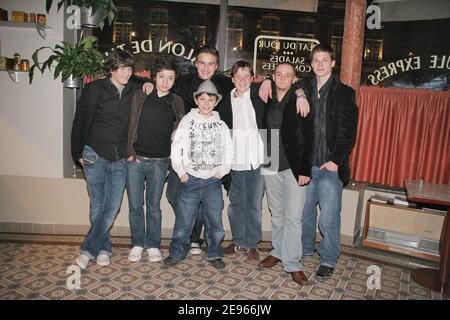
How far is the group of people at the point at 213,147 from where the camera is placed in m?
2.78

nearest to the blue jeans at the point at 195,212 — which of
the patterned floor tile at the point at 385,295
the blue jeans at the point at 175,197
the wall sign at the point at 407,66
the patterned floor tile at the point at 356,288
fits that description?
the blue jeans at the point at 175,197

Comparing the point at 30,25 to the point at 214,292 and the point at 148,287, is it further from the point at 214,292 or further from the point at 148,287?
the point at 214,292

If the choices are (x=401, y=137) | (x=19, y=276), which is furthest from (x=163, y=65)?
(x=401, y=137)

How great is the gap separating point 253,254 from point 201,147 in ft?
3.73

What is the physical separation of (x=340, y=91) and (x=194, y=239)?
1.86 metres

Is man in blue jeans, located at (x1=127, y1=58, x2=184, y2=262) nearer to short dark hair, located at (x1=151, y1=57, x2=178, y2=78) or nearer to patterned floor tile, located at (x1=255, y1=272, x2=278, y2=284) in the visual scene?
short dark hair, located at (x1=151, y1=57, x2=178, y2=78)

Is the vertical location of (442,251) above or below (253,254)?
above

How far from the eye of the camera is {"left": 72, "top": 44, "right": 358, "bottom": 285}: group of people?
2.78 meters

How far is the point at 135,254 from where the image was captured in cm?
312
